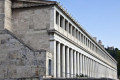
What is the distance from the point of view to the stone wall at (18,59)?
30.5 m

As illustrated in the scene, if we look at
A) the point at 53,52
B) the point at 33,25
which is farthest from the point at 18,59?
the point at 33,25

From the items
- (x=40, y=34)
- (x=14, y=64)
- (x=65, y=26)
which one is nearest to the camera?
(x=14, y=64)

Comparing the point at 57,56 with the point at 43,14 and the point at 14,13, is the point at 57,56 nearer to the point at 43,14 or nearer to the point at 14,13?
the point at 43,14

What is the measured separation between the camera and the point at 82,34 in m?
57.8

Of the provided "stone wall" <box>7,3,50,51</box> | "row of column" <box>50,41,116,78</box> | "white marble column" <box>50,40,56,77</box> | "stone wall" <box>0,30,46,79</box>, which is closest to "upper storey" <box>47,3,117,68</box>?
"stone wall" <box>7,3,50,51</box>

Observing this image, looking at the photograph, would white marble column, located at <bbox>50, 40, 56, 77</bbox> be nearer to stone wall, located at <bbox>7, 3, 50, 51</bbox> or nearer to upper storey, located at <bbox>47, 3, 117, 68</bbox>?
stone wall, located at <bbox>7, 3, 50, 51</bbox>

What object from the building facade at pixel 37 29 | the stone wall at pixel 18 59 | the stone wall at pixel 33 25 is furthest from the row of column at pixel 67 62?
the stone wall at pixel 18 59

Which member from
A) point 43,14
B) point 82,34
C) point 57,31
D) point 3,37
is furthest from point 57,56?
point 82,34

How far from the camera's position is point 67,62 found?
146 ft

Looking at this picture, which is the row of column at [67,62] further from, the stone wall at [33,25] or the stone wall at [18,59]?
the stone wall at [18,59]

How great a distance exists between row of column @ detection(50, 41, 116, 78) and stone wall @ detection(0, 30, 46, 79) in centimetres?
553

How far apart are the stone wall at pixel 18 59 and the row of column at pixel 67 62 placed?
18.1 feet

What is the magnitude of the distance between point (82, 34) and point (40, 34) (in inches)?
859

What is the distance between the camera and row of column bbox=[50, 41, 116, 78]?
3728 cm
